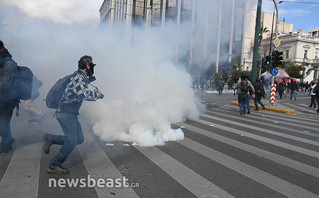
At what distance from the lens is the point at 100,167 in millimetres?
3537

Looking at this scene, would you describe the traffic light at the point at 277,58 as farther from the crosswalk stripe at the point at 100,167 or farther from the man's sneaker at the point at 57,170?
the man's sneaker at the point at 57,170

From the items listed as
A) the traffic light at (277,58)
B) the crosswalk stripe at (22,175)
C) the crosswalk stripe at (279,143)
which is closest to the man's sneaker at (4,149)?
the crosswalk stripe at (22,175)

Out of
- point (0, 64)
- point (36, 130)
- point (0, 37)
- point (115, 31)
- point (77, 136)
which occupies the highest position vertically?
point (115, 31)

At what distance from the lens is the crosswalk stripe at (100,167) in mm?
2783

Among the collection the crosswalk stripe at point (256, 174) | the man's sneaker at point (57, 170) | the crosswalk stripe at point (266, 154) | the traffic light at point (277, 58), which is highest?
the traffic light at point (277, 58)

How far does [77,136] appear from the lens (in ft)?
11.1

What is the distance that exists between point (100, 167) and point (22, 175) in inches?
40.5

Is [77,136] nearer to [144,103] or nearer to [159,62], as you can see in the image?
[144,103]

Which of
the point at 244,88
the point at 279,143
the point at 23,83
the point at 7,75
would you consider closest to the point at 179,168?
the point at 279,143

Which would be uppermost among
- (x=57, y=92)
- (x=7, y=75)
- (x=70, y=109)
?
(x=7, y=75)

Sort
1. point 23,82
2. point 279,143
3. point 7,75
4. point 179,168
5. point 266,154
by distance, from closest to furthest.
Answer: point 179,168 < point 7,75 < point 23,82 < point 266,154 < point 279,143

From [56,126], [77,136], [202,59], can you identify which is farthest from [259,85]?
[77,136]

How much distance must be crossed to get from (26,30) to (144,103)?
146 inches

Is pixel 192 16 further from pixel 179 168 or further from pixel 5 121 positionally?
pixel 5 121
